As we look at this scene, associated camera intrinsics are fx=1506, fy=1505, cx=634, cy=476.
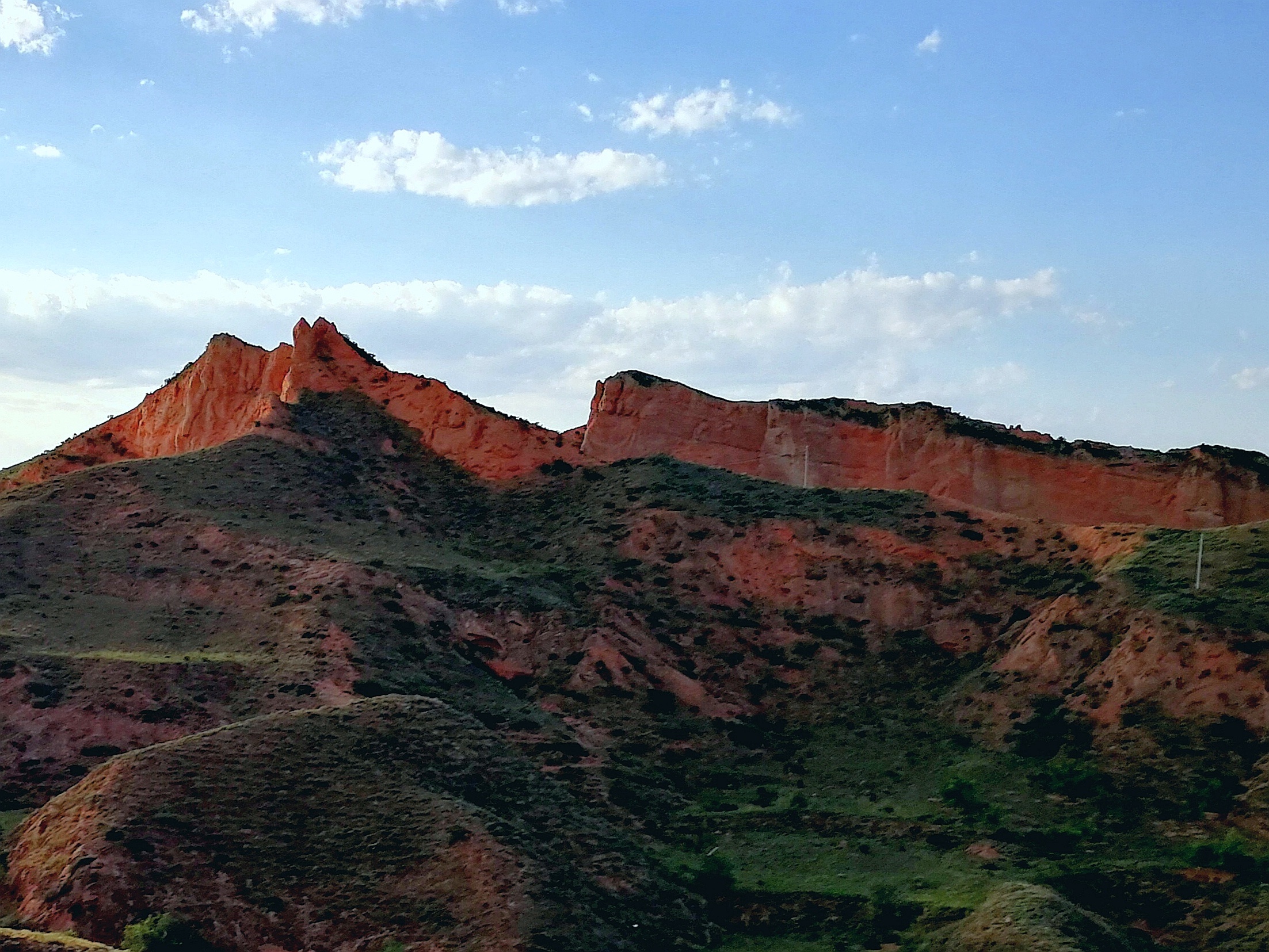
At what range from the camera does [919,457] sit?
68.3 meters

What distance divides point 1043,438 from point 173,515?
127ft

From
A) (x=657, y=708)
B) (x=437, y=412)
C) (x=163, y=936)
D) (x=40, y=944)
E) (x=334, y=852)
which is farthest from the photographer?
(x=437, y=412)

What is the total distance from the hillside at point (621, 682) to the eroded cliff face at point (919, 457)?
19 centimetres

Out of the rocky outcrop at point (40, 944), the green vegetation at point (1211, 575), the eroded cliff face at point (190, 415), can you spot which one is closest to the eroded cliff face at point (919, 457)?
the green vegetation at point (1211, 575)

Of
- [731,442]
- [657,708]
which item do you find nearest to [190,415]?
[731,442]

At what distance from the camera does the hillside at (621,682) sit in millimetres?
31359

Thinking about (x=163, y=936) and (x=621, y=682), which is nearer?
(x=163, y=936)

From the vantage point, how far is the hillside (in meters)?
31.4

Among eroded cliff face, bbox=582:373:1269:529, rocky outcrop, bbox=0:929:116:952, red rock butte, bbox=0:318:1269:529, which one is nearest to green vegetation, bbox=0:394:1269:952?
red rock butte, bbox=0:318:1269:529

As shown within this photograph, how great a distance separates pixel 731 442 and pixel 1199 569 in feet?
84.2

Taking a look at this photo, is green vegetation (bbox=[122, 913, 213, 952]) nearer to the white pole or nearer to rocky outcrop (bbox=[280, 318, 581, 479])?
the white pole

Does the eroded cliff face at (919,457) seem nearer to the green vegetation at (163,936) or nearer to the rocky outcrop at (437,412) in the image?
the rocky outcrop at (437,412)

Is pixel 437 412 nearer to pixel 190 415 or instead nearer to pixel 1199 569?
pixel 190 415

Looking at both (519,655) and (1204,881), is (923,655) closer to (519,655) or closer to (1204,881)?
(519,655)
